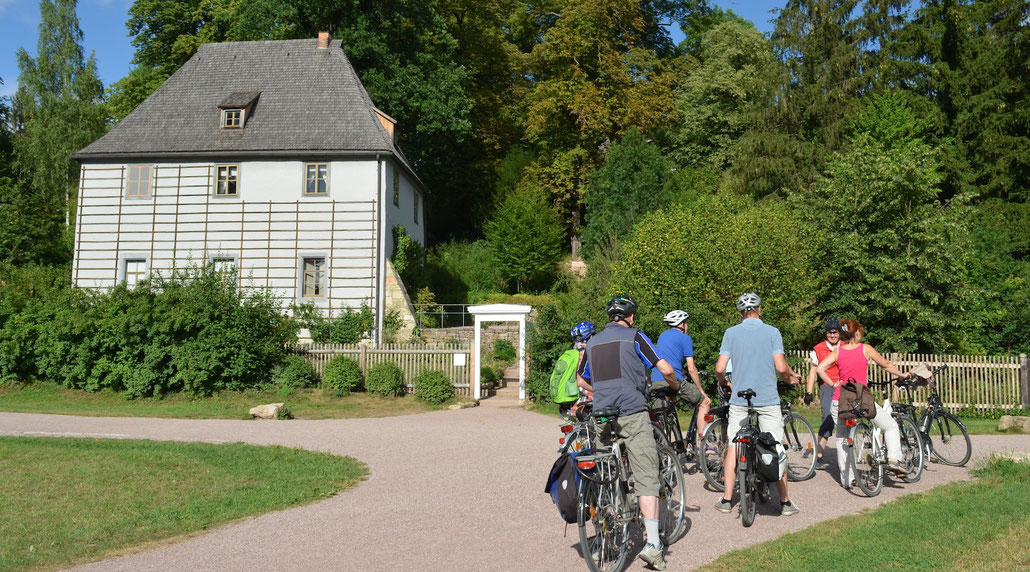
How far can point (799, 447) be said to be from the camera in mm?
9883

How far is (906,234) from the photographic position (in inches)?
885

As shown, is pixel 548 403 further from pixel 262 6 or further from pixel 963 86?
pixel 963 86

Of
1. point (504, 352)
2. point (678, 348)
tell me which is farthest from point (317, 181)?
point (678, 348)

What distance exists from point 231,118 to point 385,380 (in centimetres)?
1515

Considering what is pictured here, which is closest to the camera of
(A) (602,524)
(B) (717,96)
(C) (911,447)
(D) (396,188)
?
(A) (602,524)

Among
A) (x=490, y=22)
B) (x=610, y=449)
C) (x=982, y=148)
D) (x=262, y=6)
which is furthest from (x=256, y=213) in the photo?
(x=982, y=148)

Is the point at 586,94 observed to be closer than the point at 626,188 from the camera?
No

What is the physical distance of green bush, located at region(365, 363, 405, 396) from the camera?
70.0 feet

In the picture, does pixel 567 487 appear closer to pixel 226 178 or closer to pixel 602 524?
pixel 602 524

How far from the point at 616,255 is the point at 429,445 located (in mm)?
18117

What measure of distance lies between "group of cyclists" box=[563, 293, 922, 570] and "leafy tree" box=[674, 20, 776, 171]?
35785 mm

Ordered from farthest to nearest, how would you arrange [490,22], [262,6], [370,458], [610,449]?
[490,22], [262,6], [370,458], [610,449]

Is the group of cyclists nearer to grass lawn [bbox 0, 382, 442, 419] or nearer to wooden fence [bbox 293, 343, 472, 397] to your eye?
grass lawn [bbox 0, 382, 442, 419]

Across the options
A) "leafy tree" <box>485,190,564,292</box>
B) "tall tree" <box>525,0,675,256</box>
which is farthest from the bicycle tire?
"tall tree" <box>525,0,675,256</box>
